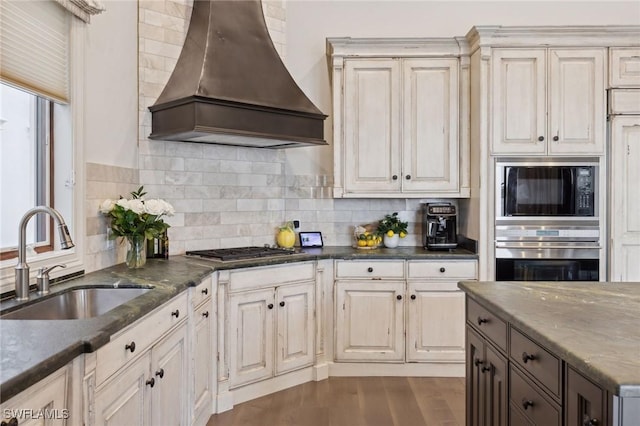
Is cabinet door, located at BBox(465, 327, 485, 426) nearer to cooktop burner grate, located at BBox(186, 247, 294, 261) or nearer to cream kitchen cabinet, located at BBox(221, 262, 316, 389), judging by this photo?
cream kitchen cabinet, located at BBox(221, 262, 316, 389)

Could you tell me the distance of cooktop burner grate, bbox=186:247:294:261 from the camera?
10.5ft

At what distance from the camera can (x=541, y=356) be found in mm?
1542

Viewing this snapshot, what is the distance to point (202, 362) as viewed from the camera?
110 inches

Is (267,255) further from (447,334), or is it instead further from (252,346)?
(447,334)

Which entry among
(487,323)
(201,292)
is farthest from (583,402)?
(201,292)

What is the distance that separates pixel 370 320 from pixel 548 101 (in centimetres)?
206

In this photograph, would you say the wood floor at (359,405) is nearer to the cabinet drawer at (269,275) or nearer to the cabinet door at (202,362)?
the cabinet door at (202,362)

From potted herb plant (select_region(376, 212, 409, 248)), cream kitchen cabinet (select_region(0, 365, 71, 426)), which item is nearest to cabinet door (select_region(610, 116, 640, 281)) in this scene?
potted herb plant (select_region(376, 212, 409, 248))

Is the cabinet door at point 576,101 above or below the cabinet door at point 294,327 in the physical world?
above

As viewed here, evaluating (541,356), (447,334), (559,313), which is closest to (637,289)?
(559,313)

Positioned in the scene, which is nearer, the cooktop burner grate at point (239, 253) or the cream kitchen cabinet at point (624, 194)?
the cooktop burner grate at point (239, 253)

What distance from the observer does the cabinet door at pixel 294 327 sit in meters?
3.31

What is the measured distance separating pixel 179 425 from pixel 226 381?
2.35ft

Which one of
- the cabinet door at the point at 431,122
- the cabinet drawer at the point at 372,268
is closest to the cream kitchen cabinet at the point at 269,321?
the cabinet drawer at the point at 372,268
